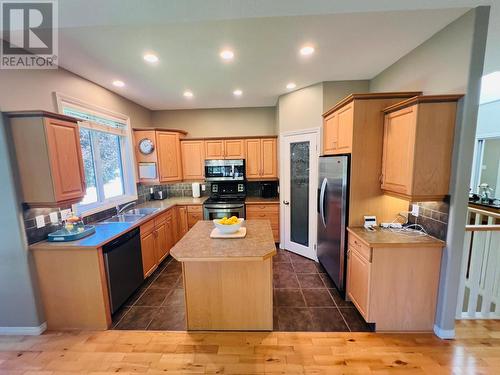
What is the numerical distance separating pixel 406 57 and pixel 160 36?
2.61 meters

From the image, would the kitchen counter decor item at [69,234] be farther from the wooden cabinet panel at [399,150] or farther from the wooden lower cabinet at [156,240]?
the wooden cabinet panel at [399,150]

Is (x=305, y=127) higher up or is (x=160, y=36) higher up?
(x=160, y=36)

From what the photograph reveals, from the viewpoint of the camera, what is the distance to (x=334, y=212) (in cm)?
264

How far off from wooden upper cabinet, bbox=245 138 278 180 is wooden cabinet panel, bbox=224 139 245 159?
103 mm

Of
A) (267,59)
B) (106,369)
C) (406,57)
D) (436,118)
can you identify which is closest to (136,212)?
(106,369)

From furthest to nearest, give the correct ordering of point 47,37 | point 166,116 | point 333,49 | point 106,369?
point 166,116 → point 333,49 → point 47,37 → point 106,369

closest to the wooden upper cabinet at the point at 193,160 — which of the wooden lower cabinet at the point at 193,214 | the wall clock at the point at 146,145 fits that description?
the wall clock at the point at 146,145

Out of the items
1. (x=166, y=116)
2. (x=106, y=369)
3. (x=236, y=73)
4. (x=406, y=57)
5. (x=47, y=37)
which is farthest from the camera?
(x=166, y=116)

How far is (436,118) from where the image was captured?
5.84 feet

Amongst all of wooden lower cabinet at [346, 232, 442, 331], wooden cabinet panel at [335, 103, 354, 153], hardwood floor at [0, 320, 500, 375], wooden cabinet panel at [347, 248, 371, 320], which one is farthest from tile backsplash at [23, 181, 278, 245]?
wooden lower cabinet at [346, 232, 442, 331]

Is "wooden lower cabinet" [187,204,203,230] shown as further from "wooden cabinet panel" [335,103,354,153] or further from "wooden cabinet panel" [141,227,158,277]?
"wooden cabinet panel" [335,103,354,153]

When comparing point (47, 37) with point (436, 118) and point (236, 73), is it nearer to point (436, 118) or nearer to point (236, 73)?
point (236, 73)

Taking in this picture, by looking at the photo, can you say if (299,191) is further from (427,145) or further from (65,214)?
(65,214)

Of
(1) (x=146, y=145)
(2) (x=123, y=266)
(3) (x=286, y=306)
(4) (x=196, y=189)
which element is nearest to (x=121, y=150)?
(1) (x=146, y=145)
